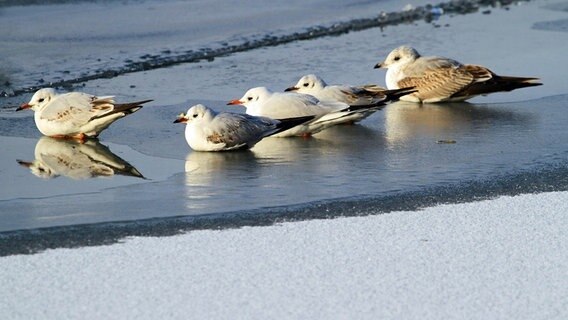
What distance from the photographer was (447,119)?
9789 millimetres

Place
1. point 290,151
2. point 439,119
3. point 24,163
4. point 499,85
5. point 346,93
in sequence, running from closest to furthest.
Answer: point 24,163, point 290,151, point 346,93, point 439,119, point 499,85

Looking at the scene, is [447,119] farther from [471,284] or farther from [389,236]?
[471,284]

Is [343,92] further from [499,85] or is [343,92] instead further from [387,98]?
[499,85]

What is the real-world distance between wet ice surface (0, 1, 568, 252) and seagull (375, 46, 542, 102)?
14 cm

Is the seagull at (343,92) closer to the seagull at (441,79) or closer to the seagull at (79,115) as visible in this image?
the seagull at (441,79)

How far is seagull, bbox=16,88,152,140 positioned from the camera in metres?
8.88

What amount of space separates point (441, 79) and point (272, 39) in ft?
12.5

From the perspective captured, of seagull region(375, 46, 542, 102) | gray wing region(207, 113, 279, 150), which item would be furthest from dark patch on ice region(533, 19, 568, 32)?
gray wing region(207, 113, 279, 150)

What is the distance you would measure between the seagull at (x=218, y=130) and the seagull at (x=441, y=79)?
256cm

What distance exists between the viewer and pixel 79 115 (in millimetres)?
8875

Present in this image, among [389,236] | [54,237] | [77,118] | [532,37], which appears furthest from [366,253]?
[532,37]

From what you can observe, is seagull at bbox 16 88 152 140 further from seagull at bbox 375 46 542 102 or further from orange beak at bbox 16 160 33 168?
seagull at bbox 375 46 542 102

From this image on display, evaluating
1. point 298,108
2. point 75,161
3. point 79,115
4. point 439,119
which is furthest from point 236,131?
point 439,119

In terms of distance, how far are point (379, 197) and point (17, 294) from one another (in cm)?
247
